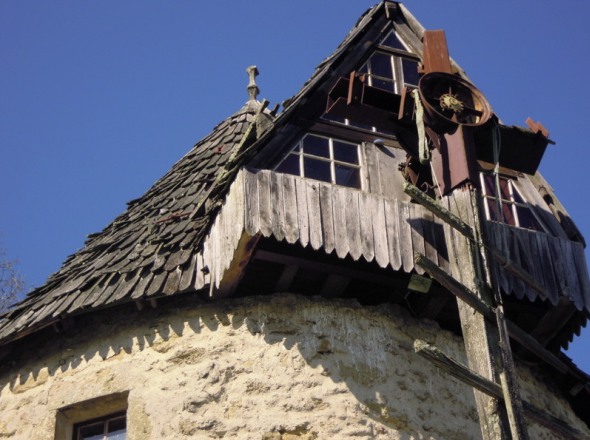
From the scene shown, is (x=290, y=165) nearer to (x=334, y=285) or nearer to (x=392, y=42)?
(x=334, y=285)

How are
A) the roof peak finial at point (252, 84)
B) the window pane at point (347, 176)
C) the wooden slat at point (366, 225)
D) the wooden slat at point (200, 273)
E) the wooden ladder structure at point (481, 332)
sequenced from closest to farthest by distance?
the wooden ladder structure at point (481, 332) → the wooden slat at point (366, 225) → the wooden slat at point (200, 273) → the window pane at point (347, 176) → the roof peak finial at point (252, 84)

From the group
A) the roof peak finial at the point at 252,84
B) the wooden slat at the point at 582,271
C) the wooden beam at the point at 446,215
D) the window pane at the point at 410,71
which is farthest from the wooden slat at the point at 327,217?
the roof peak finial at the point at 252,84

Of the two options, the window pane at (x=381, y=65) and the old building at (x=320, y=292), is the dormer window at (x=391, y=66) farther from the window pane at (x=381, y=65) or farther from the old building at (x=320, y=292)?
the old building at (x=320, y=292)

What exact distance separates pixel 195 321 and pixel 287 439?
128 cm

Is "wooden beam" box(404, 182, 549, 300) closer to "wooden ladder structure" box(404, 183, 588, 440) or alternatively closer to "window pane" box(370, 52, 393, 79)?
"wooden ladder structure" box(404, 183, 588, 440)

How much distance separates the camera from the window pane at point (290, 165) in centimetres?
909

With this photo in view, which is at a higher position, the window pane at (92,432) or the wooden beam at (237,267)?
the wooden beam at (237,267)

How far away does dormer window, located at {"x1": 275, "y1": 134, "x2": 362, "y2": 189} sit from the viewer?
917 cm

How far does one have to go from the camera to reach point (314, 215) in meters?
8.66

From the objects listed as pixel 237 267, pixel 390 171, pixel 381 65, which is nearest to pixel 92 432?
pixel 237 267

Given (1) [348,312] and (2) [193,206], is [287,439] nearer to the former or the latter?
(1) [348,312]

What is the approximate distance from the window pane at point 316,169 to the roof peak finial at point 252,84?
2.90 metres

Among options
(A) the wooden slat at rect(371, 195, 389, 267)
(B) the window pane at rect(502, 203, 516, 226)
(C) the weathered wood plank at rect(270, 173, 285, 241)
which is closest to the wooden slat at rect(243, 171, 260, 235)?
(C) the weathered wood plank at rect(270, 173, 285, 241)

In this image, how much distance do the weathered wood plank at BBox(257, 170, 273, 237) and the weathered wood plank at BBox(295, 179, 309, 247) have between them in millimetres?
233
